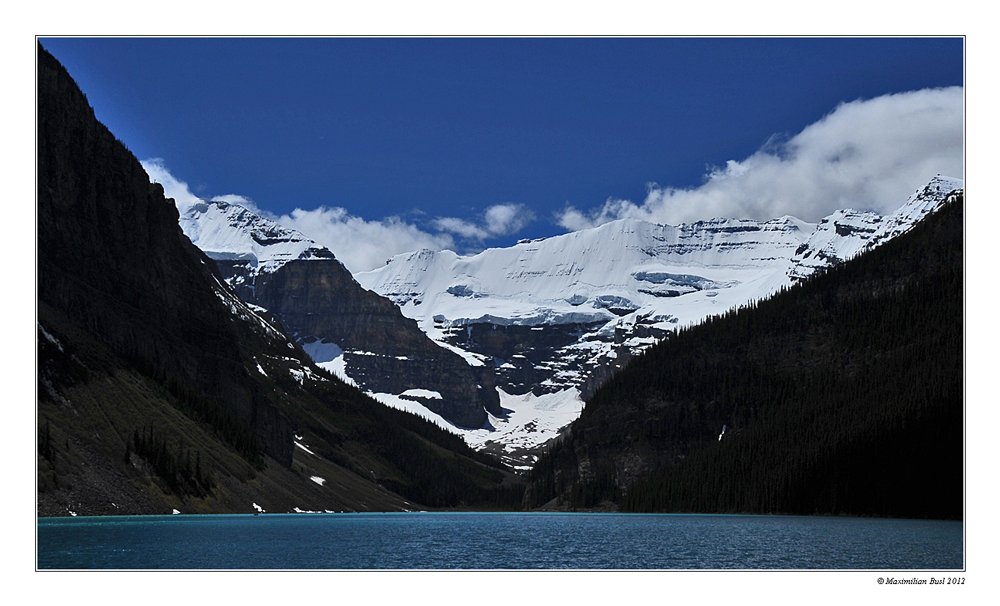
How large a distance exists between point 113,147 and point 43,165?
24.2 meters

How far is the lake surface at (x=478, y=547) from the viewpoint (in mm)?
69312

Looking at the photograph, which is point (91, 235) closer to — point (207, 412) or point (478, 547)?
point (207, 412)

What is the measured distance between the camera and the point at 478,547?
88750 millimetres

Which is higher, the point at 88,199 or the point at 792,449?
the point at 88,199

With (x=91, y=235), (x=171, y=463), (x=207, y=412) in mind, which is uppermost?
(x=91, y=235)

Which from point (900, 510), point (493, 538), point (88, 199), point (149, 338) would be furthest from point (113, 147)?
point (900, 510)

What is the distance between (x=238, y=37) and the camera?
5747cm

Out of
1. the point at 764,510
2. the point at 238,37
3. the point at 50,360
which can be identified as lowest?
the point at 764,510

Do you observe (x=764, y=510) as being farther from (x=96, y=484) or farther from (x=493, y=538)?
(x=96, y=484)

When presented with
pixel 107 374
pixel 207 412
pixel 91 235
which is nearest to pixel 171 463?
pixel 107 374

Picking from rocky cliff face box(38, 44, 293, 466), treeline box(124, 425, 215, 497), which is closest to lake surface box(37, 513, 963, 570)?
treeline box(124, 425, 215, 497)

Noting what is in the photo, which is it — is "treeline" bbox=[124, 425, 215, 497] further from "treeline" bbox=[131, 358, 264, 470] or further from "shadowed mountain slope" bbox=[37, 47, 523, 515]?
"treeline" bbox=[131, 358, 264, 470]

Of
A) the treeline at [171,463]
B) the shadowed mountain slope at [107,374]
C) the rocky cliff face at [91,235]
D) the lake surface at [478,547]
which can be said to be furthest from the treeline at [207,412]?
the lake surface at [478,547]
